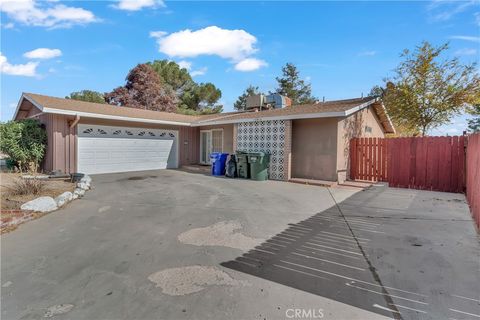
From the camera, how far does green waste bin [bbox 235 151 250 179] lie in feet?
37.9

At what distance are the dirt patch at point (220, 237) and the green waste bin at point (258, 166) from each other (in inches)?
247

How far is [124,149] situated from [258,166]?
7007 mm

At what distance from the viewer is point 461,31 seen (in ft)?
34.3

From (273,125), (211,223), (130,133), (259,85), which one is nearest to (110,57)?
(130,133)

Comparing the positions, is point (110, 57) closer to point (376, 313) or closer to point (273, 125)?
point (273, 125)

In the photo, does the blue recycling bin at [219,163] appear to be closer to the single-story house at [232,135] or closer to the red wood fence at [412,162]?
the single-story house at [232,135]

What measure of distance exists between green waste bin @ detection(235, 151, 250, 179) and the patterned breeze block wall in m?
0.94

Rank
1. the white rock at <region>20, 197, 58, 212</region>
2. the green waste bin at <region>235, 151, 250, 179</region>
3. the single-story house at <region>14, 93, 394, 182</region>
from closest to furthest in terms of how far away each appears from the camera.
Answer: the white rock at <region>20, 197, 58, 212</region>, the single-story house at <region>14, 93, 394, 182</region>, the green waste bin at <region>235, 151, 250, 179</region>

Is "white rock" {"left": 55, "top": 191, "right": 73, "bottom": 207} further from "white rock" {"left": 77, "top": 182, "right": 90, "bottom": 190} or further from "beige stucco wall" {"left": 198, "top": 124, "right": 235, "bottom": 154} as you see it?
"beige stucco wall" {"left": 198, "top": 124, "right": 235, "bottom": 154}

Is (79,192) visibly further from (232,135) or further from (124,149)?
(232,135)

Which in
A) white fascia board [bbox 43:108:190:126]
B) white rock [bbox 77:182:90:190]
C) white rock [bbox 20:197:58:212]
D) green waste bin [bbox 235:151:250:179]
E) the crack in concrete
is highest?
white fascia board [bbox 43:108:190:126]

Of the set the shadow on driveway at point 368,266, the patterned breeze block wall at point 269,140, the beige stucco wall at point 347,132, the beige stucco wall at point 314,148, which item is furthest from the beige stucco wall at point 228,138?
the shadow on driveway at point 368,266

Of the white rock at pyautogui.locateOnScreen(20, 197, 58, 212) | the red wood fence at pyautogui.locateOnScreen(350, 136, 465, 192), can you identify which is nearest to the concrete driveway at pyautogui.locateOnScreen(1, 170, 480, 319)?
the white rock at pyautogui.locateOnScreen(20, 197, 58, 212)

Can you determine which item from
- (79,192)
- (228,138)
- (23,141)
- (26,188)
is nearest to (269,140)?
(228,138)
